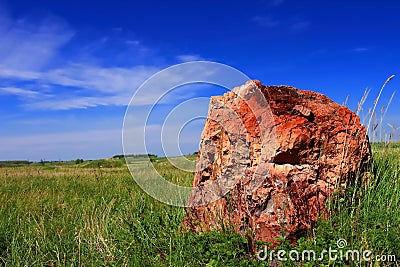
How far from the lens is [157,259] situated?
4.00 metres

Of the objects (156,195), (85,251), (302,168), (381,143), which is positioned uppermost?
(381,143)

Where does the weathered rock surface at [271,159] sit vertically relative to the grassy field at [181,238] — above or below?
above

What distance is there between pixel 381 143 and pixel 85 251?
5.38 meters

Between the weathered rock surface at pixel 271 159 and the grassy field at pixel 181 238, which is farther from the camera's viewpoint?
the weathered rock surface at pixel 271 159

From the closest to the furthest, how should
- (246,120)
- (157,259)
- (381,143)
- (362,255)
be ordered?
(362,255) < (157,259) < (246,120) < (381,143)

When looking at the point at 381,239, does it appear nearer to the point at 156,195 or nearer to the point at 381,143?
the point at 381,143

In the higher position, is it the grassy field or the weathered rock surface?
the weathered rock surface

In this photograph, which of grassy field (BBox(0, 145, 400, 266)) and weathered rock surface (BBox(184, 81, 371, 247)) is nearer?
grassy field (BBox(0, 145, 400, 266))

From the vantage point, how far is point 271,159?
4418 millimetres

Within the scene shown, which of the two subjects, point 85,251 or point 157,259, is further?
point 85,251

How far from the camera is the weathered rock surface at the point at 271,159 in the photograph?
4.21 meters

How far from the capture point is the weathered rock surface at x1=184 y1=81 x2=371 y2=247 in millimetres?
4215

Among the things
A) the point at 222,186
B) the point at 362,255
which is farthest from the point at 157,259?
the point at 362,255

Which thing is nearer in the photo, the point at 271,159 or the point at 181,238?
the point at 181,238
